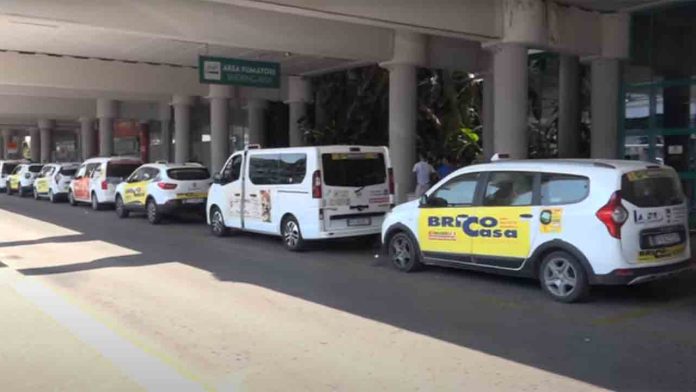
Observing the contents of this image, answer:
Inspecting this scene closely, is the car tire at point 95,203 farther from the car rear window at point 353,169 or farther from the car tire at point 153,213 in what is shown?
the car rear window at point 353,169

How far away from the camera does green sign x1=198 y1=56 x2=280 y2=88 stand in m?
20.0

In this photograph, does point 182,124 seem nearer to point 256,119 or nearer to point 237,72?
A: point 256,119

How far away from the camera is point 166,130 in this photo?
43.6m

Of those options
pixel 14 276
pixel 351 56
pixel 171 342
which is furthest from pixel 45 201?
pixel 171 342

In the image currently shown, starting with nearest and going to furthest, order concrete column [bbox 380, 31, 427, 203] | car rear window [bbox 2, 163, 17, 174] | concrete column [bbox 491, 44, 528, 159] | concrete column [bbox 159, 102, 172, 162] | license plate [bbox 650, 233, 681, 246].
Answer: license plate [bbox 650, 233, 681, 246] → concrete column [bbox 491, 44, 528, 159] → concrete column [bbox 380, 31, 427, 203] → car rear window [bbox 2, 163, 17, 174] → concrete column [bbox 159, 102, 172, 162]

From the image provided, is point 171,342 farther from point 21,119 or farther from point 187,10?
point 21,119

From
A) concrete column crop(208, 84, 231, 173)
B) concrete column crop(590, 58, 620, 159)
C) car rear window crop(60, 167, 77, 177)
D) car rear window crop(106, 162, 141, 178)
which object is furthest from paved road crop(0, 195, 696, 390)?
car rear window crop(60, 167, 77, 177)

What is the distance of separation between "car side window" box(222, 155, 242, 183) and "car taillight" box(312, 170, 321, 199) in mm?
2605

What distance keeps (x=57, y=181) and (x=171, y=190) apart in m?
11.2

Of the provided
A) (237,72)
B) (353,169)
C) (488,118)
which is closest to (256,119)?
(237,72)

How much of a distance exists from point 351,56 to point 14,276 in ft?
34.6

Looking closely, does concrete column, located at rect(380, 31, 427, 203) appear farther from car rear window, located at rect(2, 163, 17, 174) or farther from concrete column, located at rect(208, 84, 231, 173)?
car rear window, located at rect(2, 163, 17, 174)

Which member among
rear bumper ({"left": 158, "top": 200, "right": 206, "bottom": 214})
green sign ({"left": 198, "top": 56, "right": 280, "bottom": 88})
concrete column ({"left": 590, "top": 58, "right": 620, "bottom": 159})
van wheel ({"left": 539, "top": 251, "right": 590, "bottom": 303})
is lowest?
van wheel ({"left": 539, "top": 251, "right": 590, "bottom": 303})

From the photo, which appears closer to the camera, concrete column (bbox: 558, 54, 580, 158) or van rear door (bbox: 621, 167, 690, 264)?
van rear door (bbox: 621, 167, 690, 264)
